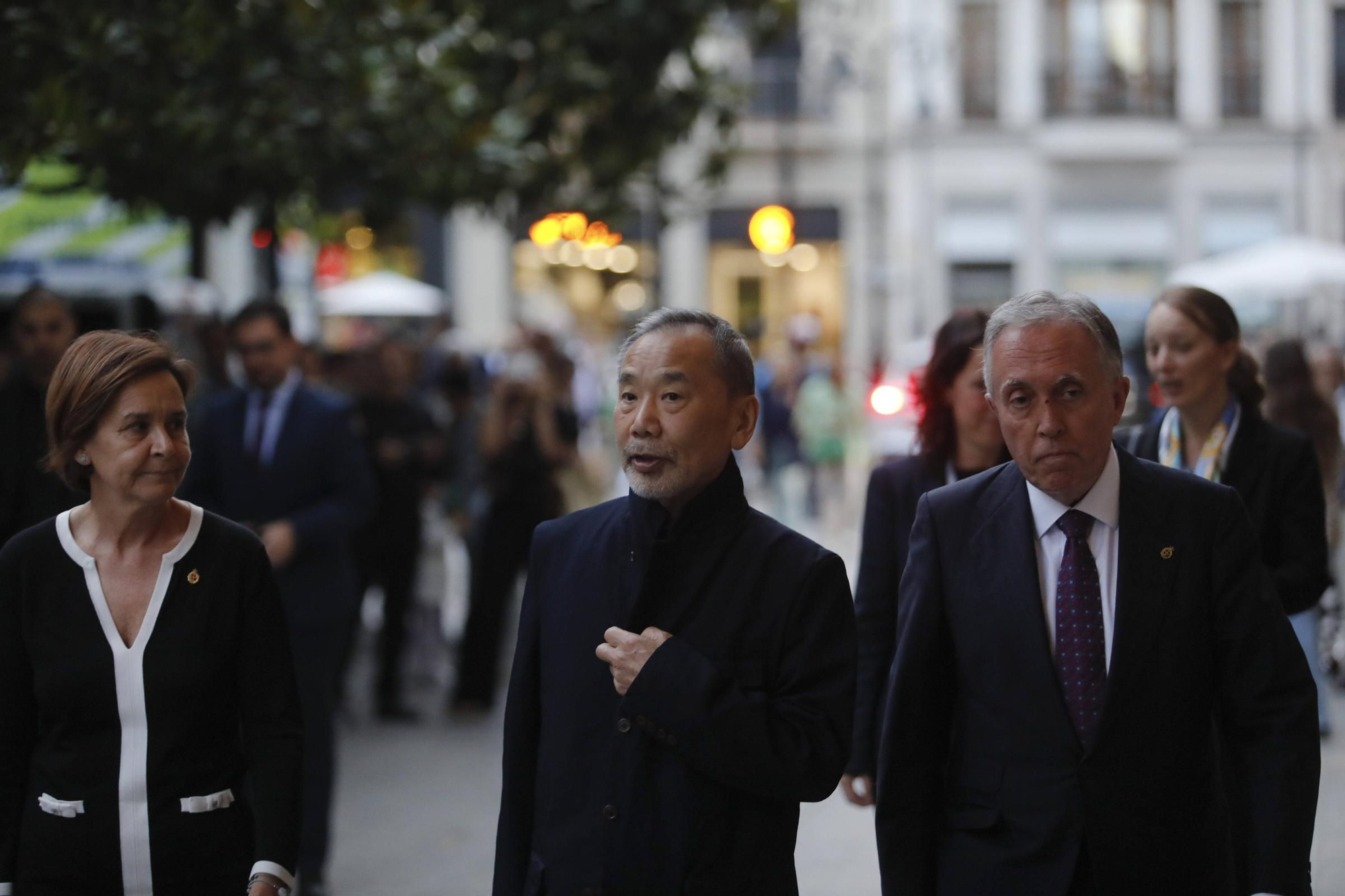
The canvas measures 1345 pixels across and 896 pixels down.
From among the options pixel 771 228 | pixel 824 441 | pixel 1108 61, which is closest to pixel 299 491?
pixel 824 441

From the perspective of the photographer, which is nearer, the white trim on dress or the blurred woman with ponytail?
the white trim on dress

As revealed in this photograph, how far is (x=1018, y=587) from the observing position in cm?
313

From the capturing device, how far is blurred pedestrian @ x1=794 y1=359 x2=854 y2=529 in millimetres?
19938

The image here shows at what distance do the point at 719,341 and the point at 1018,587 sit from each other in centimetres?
72

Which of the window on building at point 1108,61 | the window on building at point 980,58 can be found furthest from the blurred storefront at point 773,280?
the window on building at point 1108,61

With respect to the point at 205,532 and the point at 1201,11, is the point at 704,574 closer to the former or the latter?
the point at 205,532

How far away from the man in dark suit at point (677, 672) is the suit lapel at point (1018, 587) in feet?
0.90

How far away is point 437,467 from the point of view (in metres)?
10.7

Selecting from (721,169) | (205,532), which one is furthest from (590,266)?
(205,532)

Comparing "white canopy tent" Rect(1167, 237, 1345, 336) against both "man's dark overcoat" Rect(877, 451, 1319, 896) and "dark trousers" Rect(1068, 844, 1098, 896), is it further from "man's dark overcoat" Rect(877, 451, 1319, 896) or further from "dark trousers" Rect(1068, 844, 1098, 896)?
"dark trousers" Rect(1068, 844, 1098, 896)

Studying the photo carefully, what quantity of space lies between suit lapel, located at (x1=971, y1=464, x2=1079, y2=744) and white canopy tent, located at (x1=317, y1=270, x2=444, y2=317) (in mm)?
20650

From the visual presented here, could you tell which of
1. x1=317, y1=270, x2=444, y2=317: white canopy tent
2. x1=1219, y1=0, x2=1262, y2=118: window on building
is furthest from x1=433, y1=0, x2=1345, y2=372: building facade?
x1=317, y1=270, x2=444, y2=317: white canopy tent

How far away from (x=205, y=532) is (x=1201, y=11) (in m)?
36.6

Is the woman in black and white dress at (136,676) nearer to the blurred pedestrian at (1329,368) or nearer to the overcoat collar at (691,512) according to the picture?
the overcoat collar at (691,512)
